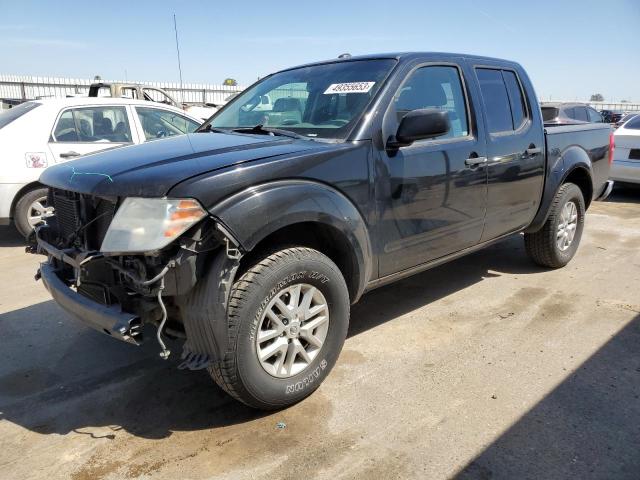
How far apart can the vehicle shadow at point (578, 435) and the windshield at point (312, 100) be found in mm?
1878

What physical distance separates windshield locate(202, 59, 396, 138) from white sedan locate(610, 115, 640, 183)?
7.47m

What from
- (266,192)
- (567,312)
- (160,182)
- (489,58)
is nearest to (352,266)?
(266,192)


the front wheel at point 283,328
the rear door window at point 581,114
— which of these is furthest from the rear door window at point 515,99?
the rear door window at point 581,114

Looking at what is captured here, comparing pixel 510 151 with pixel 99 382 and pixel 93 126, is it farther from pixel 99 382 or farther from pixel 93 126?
pixel 93 126

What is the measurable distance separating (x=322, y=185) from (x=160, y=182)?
2.84 feet

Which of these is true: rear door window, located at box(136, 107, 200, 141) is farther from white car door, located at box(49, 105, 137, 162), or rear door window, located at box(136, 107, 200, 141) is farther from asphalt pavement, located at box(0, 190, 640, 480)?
asphalt pavement, located at box(0, 190, 640, 480)

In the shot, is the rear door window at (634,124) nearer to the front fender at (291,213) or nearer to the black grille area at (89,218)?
the front fender at (291,213)

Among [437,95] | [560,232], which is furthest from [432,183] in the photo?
[560,232]

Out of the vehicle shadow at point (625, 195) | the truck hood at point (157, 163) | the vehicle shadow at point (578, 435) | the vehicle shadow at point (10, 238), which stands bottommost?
the vehicle shadow at point (578, 435)

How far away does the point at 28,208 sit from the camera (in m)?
6.04

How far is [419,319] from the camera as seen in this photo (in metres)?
3.99

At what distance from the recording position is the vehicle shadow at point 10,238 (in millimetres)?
6516

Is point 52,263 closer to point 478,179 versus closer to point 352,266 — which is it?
point 352,266

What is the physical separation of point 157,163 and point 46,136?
437 centimetres
